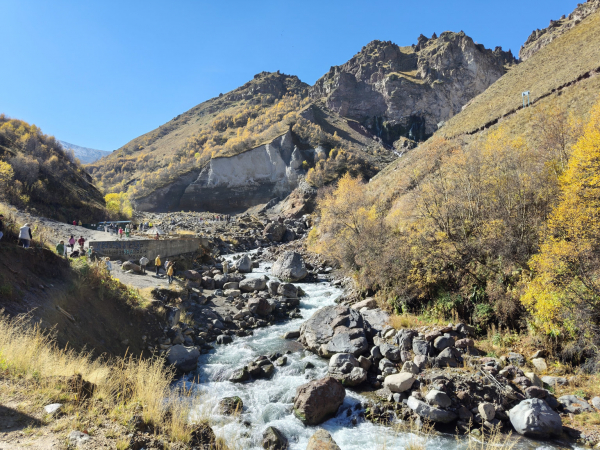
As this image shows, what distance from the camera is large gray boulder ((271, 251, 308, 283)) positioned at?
26.5 meters

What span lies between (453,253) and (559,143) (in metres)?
7.39

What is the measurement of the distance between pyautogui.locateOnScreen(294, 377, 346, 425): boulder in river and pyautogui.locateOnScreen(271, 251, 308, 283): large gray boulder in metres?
16.7

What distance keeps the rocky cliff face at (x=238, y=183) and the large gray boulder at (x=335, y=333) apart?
2655 inches

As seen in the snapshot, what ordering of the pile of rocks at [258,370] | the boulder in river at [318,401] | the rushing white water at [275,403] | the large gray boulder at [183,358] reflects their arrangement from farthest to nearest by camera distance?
the large gray boulder at [183,358] < the pile of rocks at [258,370] < the boulder in river at [318,401] < the rushing white water at [275,403]

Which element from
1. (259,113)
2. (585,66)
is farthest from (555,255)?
(259,113)

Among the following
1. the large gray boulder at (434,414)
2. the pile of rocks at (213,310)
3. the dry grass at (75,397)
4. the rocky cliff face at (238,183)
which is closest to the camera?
the dry grass at (75,397)

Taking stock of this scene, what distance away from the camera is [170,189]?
85.5m

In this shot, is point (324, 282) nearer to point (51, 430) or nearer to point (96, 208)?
point (51, 430)

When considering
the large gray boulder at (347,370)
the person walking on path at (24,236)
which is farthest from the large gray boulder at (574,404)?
the person walking on path at (24,236)

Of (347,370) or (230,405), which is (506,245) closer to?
(347,370)

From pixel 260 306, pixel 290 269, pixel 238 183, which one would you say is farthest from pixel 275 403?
pixel 238 183

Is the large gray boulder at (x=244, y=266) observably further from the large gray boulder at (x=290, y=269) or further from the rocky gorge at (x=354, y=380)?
the rocky gorge at (x=354, y=380)

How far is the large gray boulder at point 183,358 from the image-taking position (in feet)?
38.6

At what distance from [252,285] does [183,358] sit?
10592 millimetres
